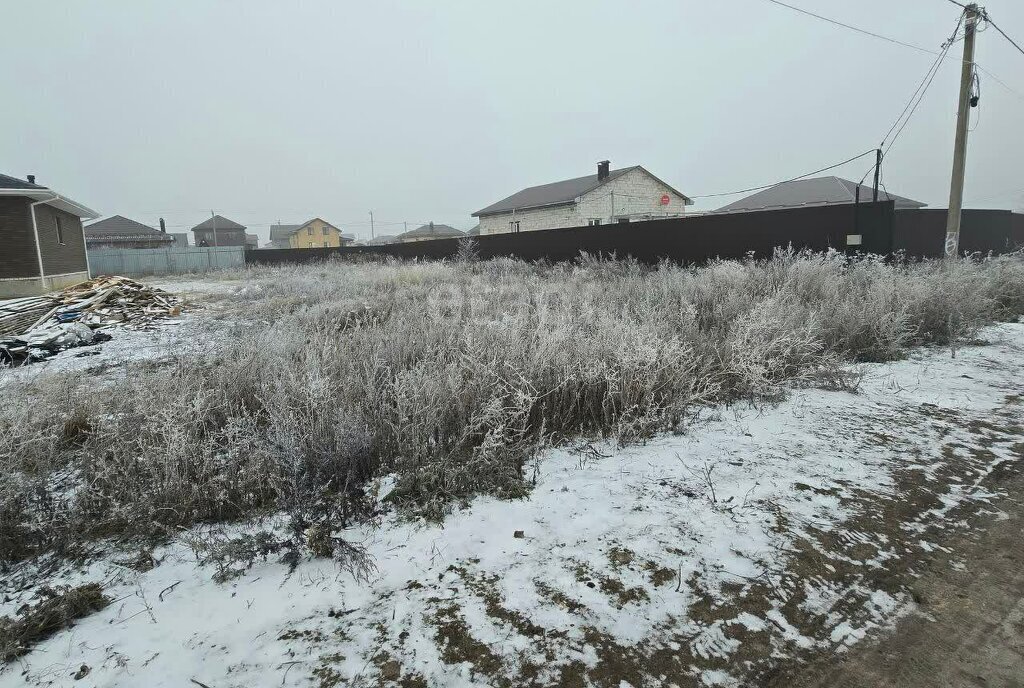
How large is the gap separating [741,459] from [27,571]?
383cm

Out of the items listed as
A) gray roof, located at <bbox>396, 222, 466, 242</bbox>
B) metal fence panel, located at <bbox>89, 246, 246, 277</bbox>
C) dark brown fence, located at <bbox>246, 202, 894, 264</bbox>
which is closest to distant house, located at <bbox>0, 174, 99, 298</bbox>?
metal fence panel, located at <bbox>89, 246, 246, 277</bbox>

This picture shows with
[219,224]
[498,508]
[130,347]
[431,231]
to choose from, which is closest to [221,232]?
[219,224]

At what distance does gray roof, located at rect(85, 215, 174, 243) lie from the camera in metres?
59.7

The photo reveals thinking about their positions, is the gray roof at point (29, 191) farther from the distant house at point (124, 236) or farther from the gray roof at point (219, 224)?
the gray roof at point (219, 224)

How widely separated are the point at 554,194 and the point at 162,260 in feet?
99.2

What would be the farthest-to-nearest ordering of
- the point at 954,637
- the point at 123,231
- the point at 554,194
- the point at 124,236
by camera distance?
the point at 123,231 < the point at 124,236 < the point at 554,194 < the point at 954,637

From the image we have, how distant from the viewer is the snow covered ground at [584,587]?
Result: 1.74 m

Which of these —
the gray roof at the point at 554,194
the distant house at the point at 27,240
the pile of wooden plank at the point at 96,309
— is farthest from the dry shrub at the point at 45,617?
the gray roof at the point at 554,194

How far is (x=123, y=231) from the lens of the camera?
61844 mm

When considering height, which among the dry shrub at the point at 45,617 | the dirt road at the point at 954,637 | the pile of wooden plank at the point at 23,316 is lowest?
the dirt road at the point at 954,637

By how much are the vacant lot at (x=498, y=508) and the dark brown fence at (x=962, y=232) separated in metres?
9.29

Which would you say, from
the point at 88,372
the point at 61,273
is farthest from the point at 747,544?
the point at 61,273

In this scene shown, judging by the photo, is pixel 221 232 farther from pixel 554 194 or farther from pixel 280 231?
pixel 554 194

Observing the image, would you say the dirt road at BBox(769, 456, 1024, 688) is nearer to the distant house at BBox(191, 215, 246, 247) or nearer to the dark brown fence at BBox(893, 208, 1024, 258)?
the dark brown fence at BBox(893, 208, 1024, 258)
